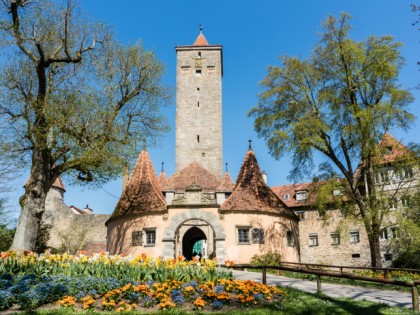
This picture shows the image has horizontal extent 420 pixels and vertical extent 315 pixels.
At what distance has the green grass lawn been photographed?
8.58 m

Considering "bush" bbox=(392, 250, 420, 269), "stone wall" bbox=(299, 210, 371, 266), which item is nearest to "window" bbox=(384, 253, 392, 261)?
"bush" bbox=(392, 250, 420, 269)

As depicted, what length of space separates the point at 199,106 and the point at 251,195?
16.0 m

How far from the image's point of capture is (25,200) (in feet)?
57.4

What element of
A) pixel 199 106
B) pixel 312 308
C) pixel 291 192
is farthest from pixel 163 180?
pixel 312 308

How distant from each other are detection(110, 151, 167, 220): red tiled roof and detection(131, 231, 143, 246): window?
1.07 meters

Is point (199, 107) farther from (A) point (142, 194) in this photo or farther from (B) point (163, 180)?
(A) point (142, 194)

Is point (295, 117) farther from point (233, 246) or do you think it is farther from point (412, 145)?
point (233, 246)

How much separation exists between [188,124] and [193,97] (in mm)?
2653

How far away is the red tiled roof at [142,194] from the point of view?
2333 centimetres

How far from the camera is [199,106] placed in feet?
125

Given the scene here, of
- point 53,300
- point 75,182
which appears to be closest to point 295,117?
point 75,182

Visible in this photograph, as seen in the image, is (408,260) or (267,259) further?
(408,260)

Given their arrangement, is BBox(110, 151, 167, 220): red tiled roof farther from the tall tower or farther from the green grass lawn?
the green grass lawn

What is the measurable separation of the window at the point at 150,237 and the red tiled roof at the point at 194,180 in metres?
4.01
